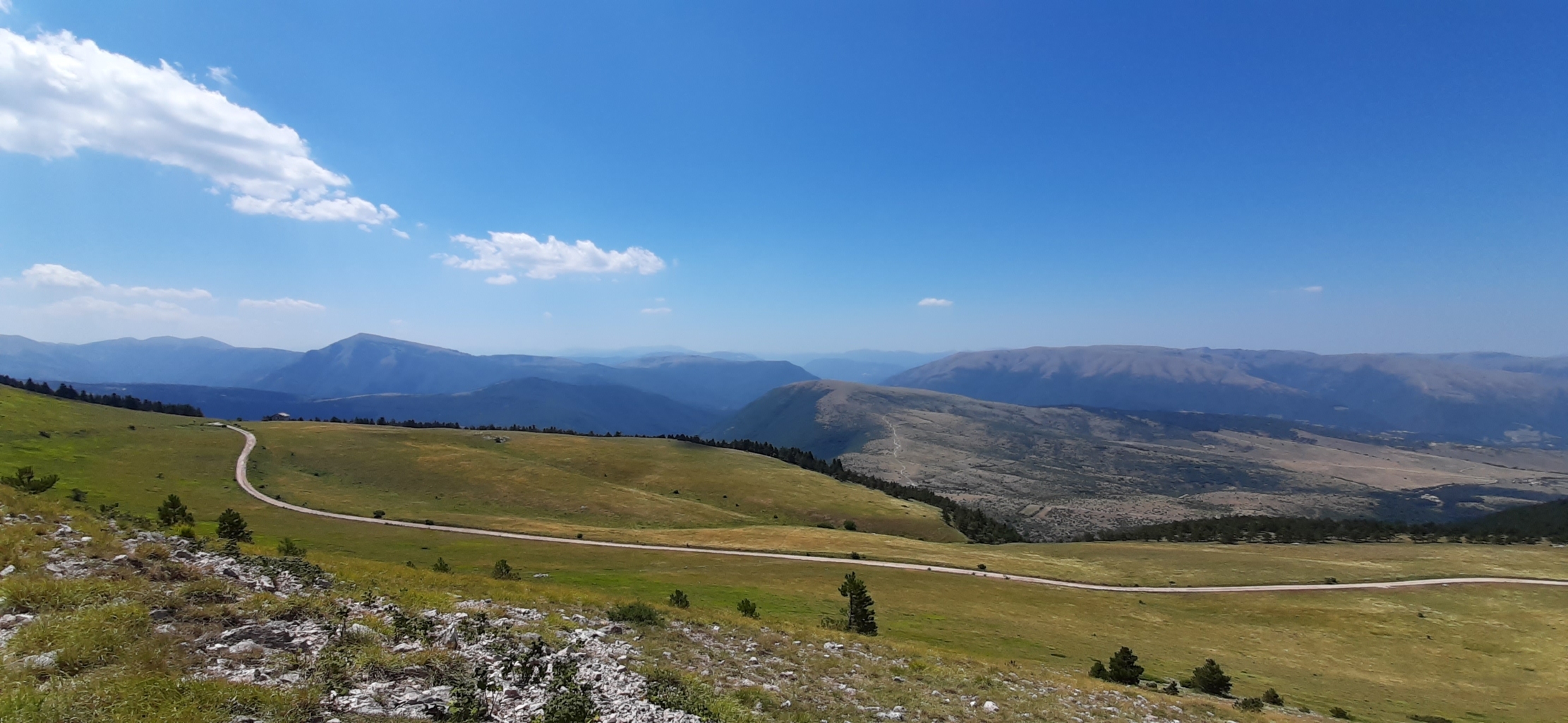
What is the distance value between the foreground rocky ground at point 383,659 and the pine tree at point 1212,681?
5995 mm

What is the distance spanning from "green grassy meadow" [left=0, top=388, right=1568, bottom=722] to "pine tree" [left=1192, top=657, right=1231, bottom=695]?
4211mm

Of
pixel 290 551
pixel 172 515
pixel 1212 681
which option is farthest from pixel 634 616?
pixel 1212 681

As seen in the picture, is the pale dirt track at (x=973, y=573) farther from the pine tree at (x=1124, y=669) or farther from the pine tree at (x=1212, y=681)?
the pine tree at (x=1124, y=669)

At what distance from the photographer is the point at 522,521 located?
70.4m

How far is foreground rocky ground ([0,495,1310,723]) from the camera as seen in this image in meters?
9.64

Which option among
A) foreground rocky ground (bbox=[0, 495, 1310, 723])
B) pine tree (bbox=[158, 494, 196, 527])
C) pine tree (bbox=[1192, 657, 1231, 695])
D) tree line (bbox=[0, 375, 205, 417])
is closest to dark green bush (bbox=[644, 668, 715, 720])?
foreground rocky ground (bbox=[0, 495, 1310, 723])

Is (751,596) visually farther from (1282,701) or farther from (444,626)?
(1282,701)

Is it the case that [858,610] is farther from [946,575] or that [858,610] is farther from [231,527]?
[231,527]

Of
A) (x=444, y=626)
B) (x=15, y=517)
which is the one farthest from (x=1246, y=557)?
(x=15, y=517)

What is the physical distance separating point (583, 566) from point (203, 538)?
27548 millimetres

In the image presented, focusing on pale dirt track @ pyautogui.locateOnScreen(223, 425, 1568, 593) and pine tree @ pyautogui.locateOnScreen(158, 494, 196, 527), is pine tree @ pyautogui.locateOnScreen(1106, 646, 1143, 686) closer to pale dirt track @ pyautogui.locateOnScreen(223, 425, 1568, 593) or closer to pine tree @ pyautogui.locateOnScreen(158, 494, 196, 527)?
pale dirt track @ pyautogui.locateOnScreen(223, 425, 1568, 593)

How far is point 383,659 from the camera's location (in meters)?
12.4

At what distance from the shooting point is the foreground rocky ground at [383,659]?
380 inches

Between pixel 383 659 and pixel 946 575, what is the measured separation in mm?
50883
